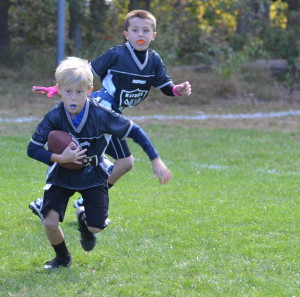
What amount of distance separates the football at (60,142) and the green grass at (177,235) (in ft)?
2.50

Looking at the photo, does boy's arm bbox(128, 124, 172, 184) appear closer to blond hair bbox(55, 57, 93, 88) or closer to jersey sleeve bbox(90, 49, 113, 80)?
blond hair bbox(55, 57, 93, 88)

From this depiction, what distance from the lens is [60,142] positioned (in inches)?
176

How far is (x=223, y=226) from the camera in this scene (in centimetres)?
594

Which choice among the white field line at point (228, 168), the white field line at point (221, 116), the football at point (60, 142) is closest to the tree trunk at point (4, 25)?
the white field line at point (221, 116)

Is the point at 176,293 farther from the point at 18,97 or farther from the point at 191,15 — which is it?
the point at 191,15

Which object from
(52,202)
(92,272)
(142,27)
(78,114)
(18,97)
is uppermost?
(142,27)

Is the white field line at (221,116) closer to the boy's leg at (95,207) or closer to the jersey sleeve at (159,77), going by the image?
the jersey sleeve at (159,77)

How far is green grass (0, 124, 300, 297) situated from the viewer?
14.7 feet

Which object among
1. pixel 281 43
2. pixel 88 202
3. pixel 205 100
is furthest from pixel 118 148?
pixel 281 43

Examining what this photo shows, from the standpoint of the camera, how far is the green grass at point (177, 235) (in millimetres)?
4492

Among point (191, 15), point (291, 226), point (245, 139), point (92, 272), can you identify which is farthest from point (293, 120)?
point (92, 272)

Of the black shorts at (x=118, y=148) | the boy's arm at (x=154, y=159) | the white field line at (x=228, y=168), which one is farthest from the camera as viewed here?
the white field line at (x=228, y=168)

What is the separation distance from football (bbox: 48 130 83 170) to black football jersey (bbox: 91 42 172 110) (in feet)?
5.45

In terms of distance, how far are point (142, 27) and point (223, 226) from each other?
1.87m
